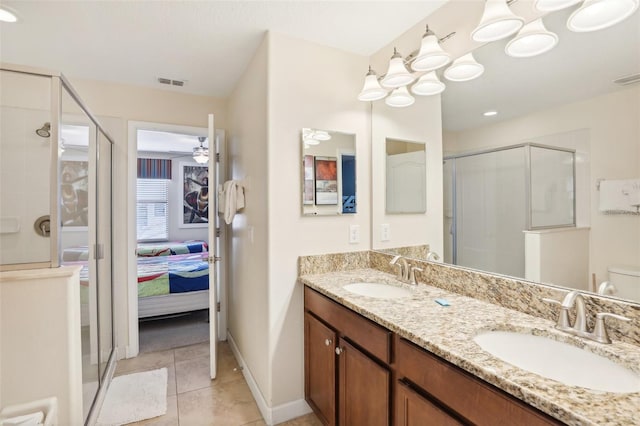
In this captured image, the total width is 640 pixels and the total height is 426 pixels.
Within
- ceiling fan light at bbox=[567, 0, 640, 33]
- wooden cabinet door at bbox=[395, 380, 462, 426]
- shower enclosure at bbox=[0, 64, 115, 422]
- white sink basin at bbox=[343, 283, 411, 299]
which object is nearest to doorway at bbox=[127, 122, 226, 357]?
shower enclosure at bbox=[0, 64, 115, 422]

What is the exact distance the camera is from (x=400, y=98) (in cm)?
207

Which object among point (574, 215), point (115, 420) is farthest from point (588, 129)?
point (115, 420)

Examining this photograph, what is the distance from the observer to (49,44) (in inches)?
84.3

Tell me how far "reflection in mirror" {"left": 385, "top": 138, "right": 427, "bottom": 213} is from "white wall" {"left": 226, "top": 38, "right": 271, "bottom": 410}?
0.91 m

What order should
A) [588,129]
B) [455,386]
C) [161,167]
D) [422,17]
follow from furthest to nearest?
1. [161,167]
2. [422,17]
3. [588,129]
4. [455,386]

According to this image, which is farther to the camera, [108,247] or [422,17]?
[108,247]

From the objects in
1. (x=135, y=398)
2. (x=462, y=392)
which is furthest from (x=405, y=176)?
(x=135, y=398)

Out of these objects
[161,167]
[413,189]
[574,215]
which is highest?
[161,167]

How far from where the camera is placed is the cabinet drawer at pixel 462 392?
2.61 ft

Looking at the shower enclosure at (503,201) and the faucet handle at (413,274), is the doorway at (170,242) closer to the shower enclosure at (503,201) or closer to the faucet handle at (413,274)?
the faucet handle at (413,274)

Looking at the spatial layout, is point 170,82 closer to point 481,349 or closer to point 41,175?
point 41,175

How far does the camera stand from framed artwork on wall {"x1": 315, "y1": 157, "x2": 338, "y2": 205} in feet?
6.91

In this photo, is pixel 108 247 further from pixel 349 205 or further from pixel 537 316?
pixel 537 316

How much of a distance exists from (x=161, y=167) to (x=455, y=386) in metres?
6.69
